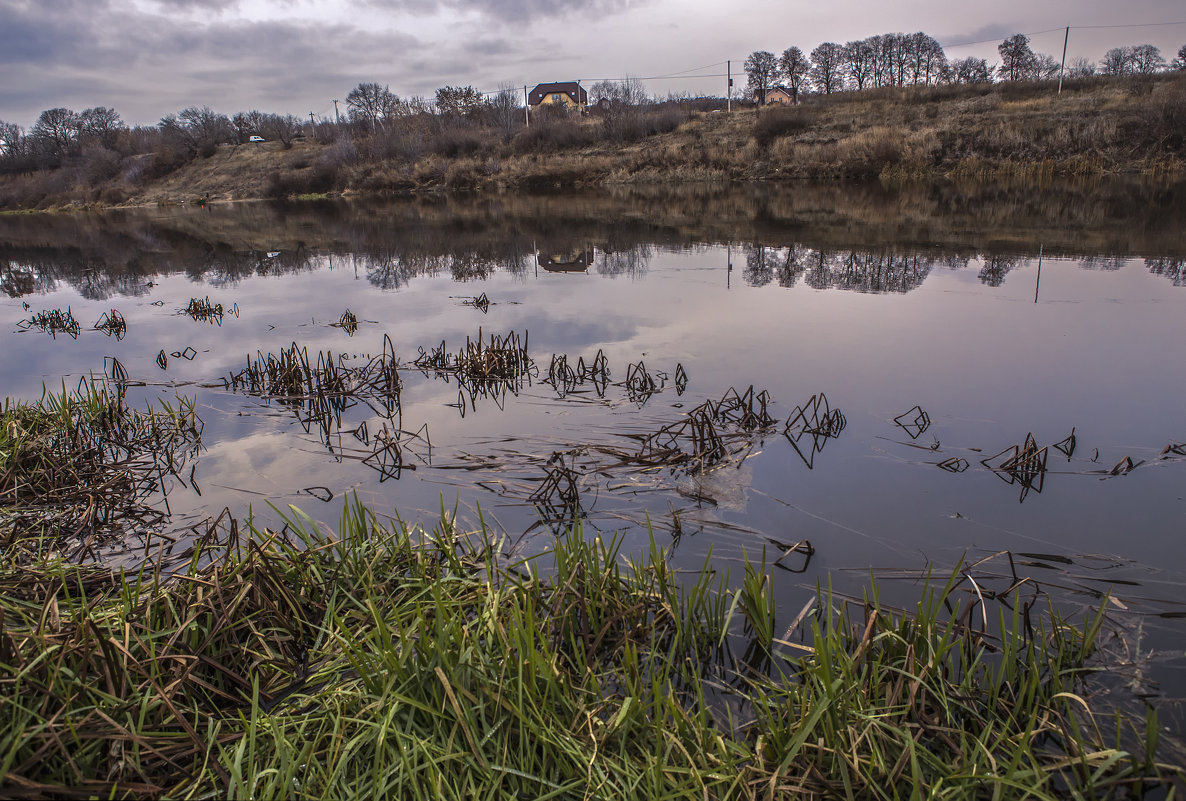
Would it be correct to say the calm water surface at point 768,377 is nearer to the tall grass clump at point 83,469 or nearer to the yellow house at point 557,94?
the tall grass clump at point 83,469

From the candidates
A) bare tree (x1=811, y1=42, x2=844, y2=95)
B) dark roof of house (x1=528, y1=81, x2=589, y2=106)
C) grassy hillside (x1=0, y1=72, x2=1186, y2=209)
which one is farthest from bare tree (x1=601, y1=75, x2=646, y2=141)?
dark roof of house (x1=528, y1=81, x2=589, y2=106)

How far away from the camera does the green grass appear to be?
2.19 m

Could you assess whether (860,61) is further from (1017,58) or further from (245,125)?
(245,125)

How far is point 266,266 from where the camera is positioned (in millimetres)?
17844

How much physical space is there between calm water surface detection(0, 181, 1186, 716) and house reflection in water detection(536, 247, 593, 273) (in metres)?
0.17

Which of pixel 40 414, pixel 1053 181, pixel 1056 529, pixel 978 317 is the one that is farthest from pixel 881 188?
pixel 40 414

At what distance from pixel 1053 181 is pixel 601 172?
77.5 ft

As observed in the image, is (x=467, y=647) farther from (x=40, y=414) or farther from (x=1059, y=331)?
(x=1059, y=331)

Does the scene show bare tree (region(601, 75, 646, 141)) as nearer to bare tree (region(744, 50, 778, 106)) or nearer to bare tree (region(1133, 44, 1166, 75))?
bare tree (region(744, 50, 778, 106))

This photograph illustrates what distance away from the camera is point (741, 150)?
3847cm

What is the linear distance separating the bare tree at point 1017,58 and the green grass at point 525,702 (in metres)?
73.8

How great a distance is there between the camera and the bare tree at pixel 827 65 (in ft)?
221

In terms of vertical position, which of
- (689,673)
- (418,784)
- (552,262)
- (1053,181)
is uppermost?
(1053,181)

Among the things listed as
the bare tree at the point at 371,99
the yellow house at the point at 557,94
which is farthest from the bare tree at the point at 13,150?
the yellow house at the point at 557,94
